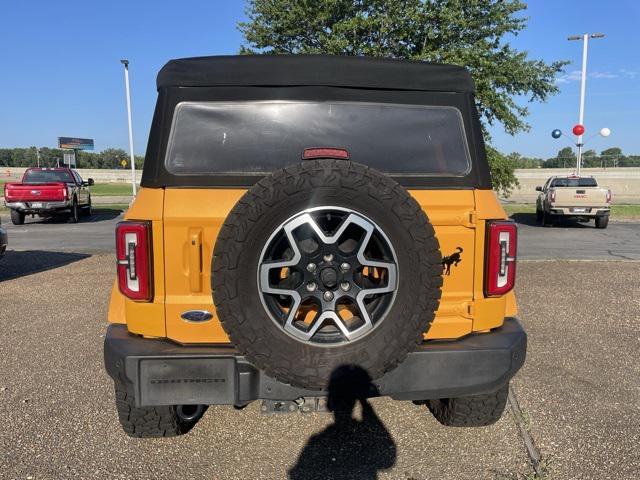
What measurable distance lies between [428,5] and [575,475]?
15.2m

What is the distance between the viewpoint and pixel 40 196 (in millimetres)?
16125

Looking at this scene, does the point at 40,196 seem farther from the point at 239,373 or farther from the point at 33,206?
the point at 239,373

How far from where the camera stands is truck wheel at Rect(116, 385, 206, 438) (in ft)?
9.75

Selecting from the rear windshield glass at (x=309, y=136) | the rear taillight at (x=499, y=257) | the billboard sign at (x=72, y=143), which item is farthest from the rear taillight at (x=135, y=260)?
the billboard sign at (x=72, y=143)

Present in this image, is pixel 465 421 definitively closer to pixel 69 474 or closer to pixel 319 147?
pixel 319 147

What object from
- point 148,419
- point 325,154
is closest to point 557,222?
point 325,154

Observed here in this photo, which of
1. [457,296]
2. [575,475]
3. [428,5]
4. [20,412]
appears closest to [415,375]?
[457,296]

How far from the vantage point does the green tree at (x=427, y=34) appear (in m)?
15.2

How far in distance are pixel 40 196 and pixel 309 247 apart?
1625cm

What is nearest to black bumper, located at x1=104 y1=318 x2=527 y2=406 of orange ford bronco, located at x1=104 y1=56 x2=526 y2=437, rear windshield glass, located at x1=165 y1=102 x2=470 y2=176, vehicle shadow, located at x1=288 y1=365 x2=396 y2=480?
orange ford bronco, located at x1=104 y1=56 x2=526 y2=437

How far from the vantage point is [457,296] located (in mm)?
2723

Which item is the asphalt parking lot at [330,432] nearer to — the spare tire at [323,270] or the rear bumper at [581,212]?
the spare tire at [323,270]

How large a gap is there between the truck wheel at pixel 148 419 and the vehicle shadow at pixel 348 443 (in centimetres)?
77

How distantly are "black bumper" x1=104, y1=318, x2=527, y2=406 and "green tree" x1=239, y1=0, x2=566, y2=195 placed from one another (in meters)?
13.7
